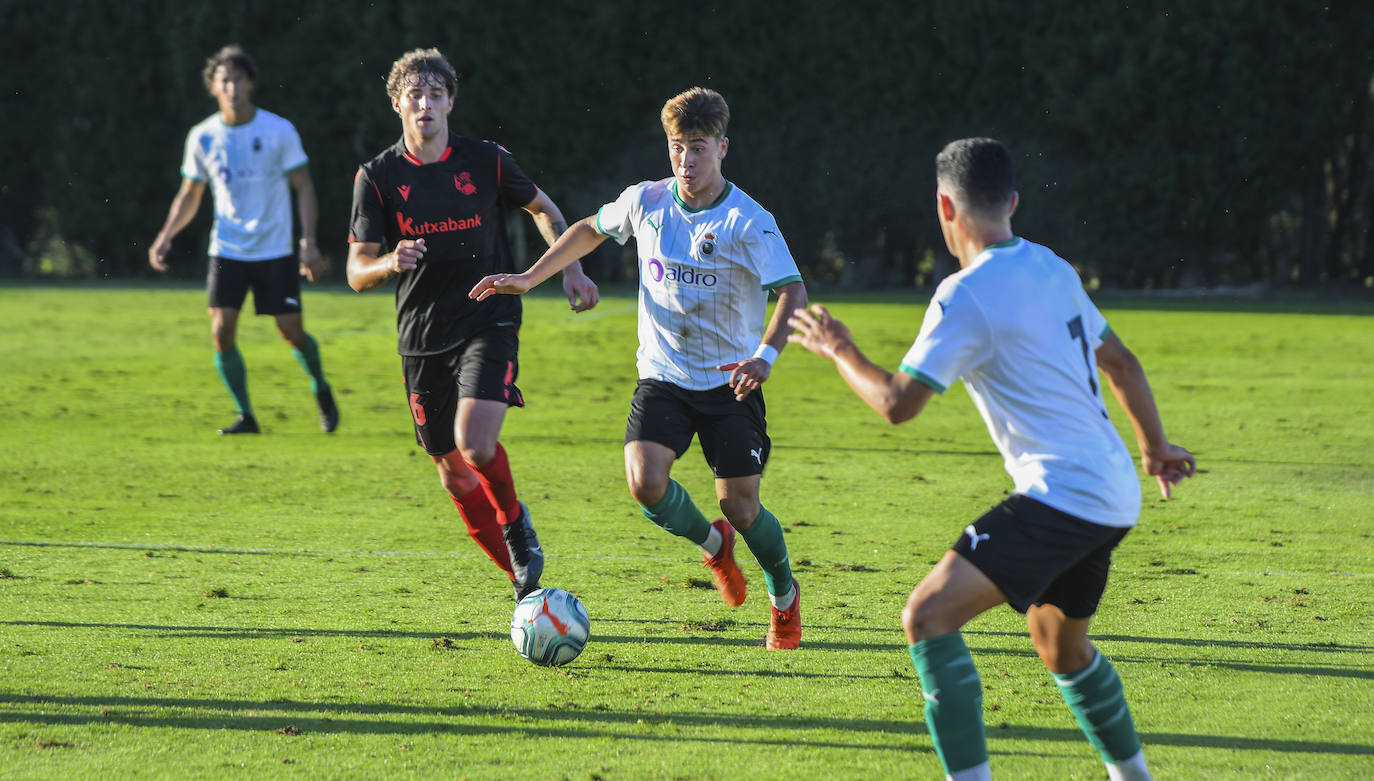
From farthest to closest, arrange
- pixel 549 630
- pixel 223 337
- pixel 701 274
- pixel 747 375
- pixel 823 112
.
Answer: pixel 823 112 < pixel 223 337 < pixel 701 274 < pixel 549 630 < pixel 747 375

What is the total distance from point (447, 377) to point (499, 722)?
2.06 m

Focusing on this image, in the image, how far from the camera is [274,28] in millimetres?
39656

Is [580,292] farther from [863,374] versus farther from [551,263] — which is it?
[863,374]

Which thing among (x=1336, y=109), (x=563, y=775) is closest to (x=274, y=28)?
(x=1336, y=109)

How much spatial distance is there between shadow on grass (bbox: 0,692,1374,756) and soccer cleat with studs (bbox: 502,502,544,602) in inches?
45.2

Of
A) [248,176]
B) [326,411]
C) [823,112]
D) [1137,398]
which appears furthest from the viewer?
[823,112]

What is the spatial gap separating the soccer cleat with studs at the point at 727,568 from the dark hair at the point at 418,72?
2.09 metres

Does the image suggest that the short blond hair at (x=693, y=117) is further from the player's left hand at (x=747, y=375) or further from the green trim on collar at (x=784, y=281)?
the player's left hand at (x=747, y=375)

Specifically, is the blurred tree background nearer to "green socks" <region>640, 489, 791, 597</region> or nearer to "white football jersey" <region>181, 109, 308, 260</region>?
"white football jersey" <region>181, 109, 308, 260</region>

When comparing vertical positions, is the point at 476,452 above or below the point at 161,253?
above

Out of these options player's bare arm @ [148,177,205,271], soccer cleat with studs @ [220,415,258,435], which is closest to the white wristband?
player's bare arm @ [148,177,205,271]

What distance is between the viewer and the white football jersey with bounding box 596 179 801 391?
528 centimetres

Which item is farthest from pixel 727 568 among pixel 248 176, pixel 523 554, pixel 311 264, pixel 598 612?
pixel 248 176

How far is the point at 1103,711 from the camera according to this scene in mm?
3607
